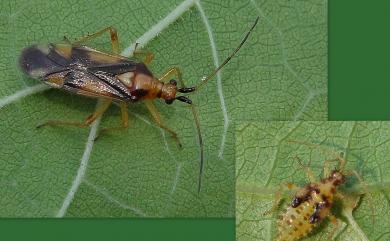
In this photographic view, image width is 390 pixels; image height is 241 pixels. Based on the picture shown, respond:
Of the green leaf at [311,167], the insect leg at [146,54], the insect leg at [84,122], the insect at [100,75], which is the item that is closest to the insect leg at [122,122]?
the insect at [100,75]

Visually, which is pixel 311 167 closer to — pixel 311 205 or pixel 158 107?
pixel 311 205

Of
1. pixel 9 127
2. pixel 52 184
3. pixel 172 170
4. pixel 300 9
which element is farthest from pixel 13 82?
pixel 300 9

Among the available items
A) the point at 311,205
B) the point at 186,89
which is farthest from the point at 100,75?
the point at 311,205

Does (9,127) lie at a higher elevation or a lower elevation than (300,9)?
lower

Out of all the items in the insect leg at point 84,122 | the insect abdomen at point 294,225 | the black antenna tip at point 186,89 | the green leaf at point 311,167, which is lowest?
the insect abdomen at point 294,225

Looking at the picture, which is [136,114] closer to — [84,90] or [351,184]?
[84,90]

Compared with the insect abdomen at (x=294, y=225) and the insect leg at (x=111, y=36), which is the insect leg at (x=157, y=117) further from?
the insect abdomen at (x=294, y=225)
